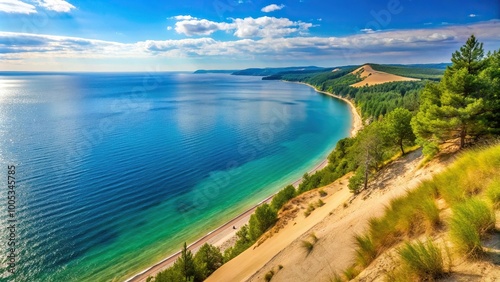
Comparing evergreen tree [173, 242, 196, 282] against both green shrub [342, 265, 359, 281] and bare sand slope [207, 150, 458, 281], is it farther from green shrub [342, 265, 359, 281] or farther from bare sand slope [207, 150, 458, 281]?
green shrub [342, 265, 359, 281]

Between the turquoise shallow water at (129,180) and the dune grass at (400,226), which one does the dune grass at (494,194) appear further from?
the turquoise shallow water at (129,180)

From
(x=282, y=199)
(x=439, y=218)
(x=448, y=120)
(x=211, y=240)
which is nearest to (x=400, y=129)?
(x=448, y=120)

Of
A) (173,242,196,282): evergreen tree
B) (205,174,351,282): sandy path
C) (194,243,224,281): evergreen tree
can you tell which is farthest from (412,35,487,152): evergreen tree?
(173,242,196,282): evergreen tree

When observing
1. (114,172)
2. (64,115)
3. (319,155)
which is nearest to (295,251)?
(114,172)

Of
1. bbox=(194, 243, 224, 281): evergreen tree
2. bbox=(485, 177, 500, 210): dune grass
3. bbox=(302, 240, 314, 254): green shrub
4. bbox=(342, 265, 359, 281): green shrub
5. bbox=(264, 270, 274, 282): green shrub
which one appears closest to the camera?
bbox=(485, 177, 500, 210): dune grass

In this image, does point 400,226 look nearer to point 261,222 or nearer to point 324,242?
point 324,242

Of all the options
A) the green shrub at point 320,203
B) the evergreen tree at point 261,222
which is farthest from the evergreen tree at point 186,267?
the green shrub at point 320,203
